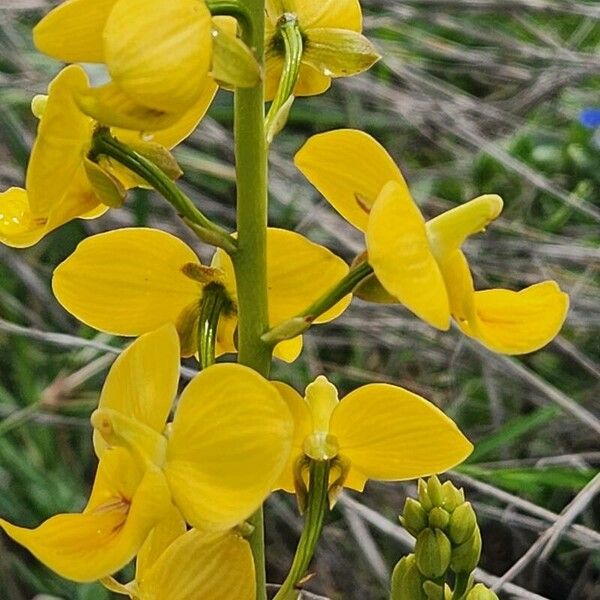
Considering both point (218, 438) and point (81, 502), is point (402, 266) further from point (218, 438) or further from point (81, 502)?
point (81, 502)

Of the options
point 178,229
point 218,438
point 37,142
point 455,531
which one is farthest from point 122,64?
point 178,229

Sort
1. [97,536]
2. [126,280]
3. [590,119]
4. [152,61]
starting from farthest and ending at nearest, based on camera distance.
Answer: [590,119], [126,280], [97,536], [152,61]

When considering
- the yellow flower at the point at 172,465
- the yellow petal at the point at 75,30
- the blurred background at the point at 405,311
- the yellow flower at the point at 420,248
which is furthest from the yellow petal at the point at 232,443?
the blurred background at the point at 405,311

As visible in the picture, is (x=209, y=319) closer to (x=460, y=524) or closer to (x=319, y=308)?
(x=319, y=308)

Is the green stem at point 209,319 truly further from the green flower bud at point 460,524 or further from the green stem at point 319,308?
the green flower bud at point 460,524

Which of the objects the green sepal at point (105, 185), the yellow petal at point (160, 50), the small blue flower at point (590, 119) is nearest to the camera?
the yellow petal at point (160, 50)

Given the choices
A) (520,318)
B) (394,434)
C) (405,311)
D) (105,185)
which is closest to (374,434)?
(394,434)

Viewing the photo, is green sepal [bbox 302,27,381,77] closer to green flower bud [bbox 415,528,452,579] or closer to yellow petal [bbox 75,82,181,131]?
yellow petal [bbox 75,82,181,131]
